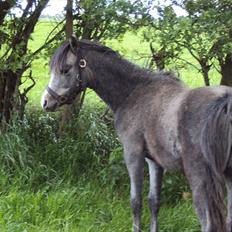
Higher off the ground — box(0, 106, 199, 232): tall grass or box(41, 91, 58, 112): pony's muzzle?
box(41, 91, 58, 112): pony's muzzle

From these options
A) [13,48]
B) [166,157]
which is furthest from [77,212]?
[13,48]

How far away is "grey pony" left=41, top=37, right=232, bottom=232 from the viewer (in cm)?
449

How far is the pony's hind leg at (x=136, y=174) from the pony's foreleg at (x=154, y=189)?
17 centimetres

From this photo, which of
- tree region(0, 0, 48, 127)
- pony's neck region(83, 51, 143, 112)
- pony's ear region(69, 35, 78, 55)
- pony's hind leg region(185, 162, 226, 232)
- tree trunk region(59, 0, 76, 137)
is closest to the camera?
pony's hind leg region(185, 162, 226, 232)

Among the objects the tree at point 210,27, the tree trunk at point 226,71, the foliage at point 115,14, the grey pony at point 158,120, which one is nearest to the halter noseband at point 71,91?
the grey pony at point 158,120

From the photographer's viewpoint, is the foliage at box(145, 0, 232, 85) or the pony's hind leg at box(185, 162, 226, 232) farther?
the foliage at box(145, 0, 232, 85)

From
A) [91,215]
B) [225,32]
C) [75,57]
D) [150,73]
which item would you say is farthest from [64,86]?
[225,32]

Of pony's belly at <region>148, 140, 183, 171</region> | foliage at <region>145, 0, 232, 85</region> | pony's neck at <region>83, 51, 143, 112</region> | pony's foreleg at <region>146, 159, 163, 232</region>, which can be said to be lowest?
pony's foreleg at <region>146, 159, 163, 232</region>

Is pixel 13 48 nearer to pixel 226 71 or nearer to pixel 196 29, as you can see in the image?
pixel 196 29

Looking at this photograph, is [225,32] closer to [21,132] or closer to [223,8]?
[223,8]

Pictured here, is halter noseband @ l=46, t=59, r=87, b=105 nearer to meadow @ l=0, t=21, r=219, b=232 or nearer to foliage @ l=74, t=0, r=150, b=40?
foliage @ l=74, t=0, r=150, b=40

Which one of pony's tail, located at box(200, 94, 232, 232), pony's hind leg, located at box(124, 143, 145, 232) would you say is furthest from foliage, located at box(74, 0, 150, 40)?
pony's tail, located at box(200, 94, 232, 232)

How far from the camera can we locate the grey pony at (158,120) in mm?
4492

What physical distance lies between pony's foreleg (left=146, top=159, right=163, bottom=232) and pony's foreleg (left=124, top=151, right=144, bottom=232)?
17cm
